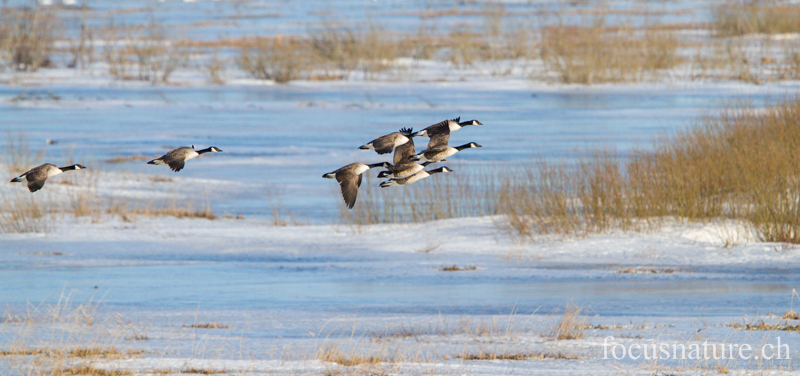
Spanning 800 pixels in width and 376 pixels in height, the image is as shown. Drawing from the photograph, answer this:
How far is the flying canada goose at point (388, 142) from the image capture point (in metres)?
2.70

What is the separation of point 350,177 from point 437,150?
0.27 meters

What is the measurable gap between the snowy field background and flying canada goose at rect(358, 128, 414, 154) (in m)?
5.61

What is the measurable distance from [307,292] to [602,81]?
23.4 m

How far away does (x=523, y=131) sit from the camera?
77.5 feet

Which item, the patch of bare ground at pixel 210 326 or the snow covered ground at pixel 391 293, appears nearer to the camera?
the snow covered ground at pixel 391 293

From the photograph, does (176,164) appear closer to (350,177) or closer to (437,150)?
(350,177)

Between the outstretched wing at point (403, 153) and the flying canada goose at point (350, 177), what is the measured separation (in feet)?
0.11

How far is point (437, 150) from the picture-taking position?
2.79 meters

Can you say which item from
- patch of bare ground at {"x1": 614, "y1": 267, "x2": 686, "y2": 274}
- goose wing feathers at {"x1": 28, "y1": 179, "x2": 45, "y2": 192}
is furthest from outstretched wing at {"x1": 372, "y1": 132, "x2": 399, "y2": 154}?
patch of bare ground at {"x1": 614, "y1": 267, "x2": 686, "y2": 274}

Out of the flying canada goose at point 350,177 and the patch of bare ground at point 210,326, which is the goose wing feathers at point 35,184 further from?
the patch of bare ground at point 210,326

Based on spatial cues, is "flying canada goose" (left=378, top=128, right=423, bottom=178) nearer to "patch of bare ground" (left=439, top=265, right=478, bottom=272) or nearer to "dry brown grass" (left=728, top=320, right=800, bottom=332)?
"dry brown grass" (left=728, top=320, right=800, bottom=332)

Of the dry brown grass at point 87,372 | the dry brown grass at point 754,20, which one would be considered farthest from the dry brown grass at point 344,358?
the dry brown grass at point 754,20

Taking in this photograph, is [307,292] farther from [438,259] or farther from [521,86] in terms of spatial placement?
[521,86]

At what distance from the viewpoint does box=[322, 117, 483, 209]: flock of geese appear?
2.69m
